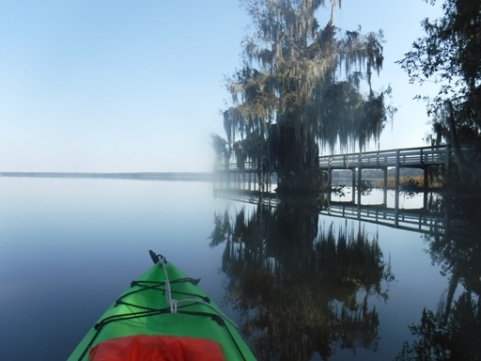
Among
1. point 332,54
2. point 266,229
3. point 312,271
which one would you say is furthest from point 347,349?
point 332,54

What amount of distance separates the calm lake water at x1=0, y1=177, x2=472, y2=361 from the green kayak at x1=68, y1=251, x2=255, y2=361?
0.64 metres

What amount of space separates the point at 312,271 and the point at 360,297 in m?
1.27

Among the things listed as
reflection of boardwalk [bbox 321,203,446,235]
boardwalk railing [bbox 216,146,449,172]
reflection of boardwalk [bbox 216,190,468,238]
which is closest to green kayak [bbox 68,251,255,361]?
reflection of boardwalk [bbox 216,190,468,238]

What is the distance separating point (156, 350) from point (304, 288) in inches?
119

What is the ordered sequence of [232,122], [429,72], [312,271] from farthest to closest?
[232,122], [429,72], [312,271]

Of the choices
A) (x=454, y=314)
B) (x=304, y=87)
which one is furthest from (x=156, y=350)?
(x=304, y=87)

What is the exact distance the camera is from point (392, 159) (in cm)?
2139

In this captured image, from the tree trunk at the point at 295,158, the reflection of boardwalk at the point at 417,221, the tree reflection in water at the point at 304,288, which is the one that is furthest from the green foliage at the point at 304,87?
the tree reflection in water at the point at 304,288

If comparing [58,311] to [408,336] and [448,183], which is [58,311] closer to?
[408,336]

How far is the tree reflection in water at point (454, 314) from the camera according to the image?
301cm

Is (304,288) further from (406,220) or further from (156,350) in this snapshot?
(406,220)

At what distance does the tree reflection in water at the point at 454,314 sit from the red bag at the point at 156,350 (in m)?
1.81

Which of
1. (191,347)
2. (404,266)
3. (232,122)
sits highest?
(232,122)

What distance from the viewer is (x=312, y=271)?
572 cm
